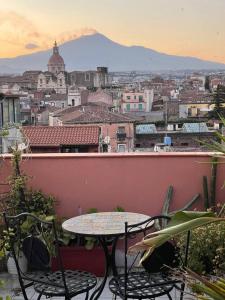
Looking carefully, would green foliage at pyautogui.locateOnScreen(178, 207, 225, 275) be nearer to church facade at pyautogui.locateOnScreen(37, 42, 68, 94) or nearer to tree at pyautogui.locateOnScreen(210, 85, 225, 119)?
tree at pyautogui.locateOnScreen(210, 85, 225, 119)

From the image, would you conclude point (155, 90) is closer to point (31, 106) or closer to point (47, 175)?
point (31, 106)

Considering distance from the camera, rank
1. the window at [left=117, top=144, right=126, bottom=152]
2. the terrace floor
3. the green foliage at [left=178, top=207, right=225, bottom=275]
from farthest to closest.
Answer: the window at [left=117, top=144, right=126, bottom=152], the terrace floor, the green foliage at [left=178, top=207, right=225, bottom=275]

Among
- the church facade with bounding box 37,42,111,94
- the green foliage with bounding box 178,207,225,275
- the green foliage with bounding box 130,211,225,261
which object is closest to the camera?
the green foliage with bounding box 130,211,225,261

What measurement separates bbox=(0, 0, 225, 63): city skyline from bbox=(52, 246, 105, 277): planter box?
6104 millimetres

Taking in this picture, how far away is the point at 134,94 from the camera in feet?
140

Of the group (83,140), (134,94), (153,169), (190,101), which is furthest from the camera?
(134,94)

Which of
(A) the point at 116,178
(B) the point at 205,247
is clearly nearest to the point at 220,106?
(A) the point at 116,178

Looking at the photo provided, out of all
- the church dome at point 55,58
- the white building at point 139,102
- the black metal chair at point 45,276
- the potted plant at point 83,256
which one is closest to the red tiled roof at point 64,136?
the potted plant at point 83,256

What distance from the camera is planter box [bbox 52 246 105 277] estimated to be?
379cm

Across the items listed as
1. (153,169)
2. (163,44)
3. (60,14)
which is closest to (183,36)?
(163,44)

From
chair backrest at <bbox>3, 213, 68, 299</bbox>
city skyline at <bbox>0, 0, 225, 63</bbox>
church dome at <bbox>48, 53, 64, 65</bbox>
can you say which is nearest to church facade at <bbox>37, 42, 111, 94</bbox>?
church dome at <bbox>48, 53, 64, 65</bbox>

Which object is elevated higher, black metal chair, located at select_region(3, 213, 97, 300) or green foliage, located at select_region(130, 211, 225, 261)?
green foliage, located at select_region(130, 211, 225, 261)

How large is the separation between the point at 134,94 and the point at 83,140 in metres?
25.1

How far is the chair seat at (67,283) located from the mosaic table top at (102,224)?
257mm
